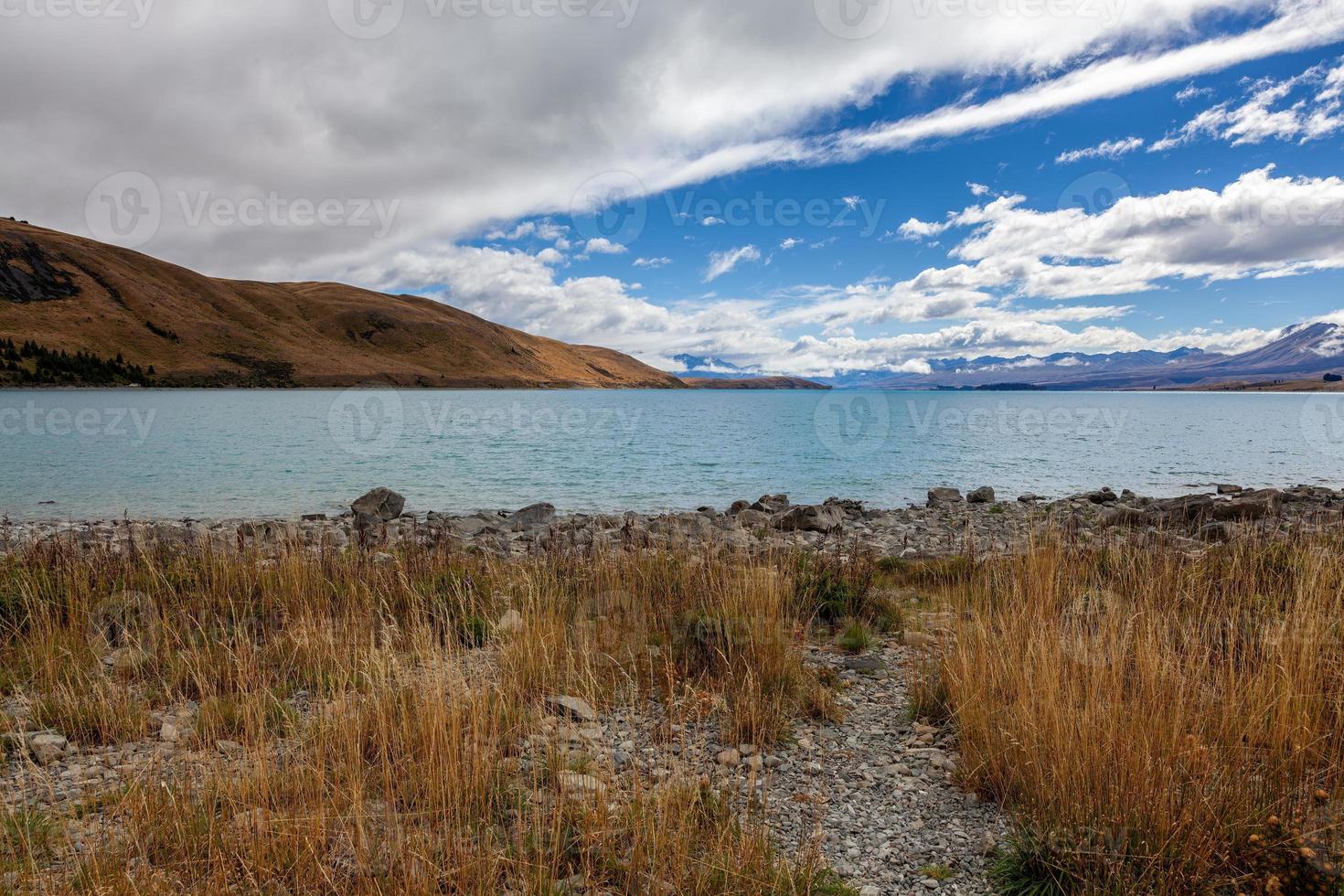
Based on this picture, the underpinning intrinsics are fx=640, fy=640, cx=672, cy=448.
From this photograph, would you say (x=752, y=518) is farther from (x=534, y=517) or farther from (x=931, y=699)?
(x=931, y=699)

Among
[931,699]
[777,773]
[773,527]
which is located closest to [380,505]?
[773,527]

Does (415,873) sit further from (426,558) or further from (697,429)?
(697,429)

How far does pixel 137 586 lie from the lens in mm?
8906

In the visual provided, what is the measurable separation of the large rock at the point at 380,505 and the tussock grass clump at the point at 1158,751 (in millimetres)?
Answer: 18403

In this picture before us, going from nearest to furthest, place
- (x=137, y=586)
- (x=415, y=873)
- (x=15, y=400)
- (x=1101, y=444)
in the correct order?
(x=415, y=873)
(x=137, y=586)
(x=1101, y=444)
(x=15, y=400)

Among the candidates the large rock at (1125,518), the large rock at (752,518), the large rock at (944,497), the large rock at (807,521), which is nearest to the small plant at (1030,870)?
the large rock at (752,518)

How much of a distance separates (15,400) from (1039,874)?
121229mm

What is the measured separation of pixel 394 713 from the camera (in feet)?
15.7

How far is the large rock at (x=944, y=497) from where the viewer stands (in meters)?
22.9

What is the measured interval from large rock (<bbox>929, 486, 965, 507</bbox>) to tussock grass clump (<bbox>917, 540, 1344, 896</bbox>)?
56.1 feet

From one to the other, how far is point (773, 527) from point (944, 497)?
10129 millimetres

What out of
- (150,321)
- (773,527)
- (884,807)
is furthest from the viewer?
(150,321)

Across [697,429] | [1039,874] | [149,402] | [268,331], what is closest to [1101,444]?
[697,429]

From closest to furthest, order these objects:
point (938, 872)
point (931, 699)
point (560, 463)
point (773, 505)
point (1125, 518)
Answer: point (938, 872) → point (931, 699) → point (1125, 518) → point (773, 505) → point (560, 463)
